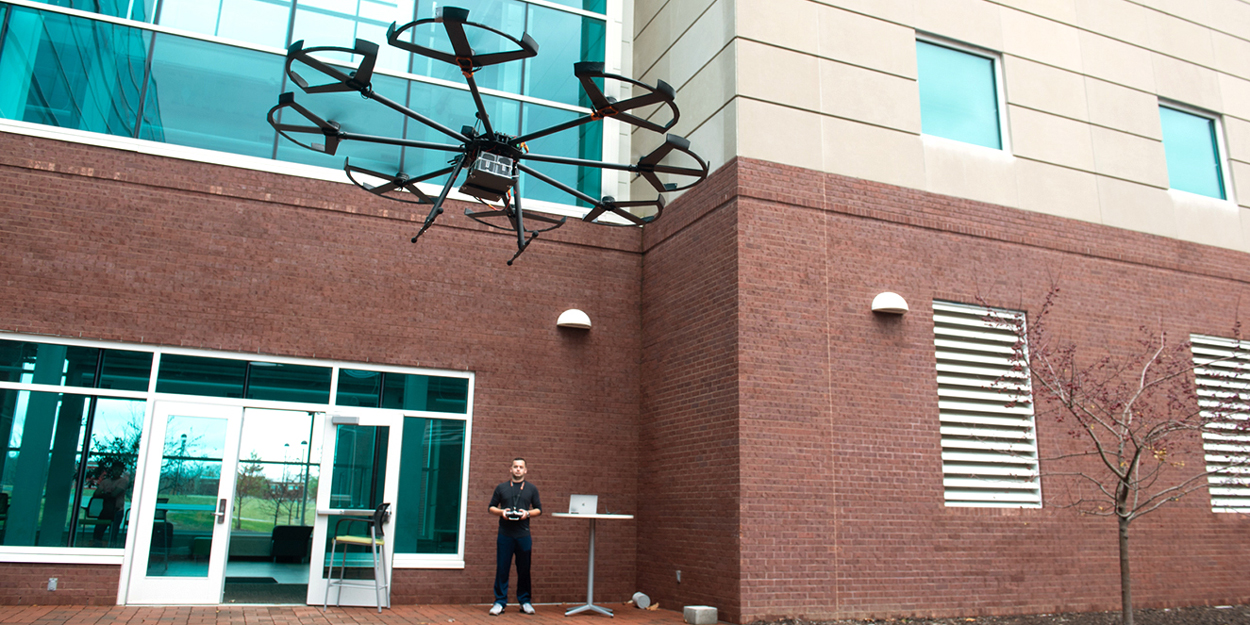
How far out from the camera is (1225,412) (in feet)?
33.5

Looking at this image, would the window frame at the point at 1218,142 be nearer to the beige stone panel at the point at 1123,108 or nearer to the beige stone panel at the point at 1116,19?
the beige stone panel at the point at 1123,108

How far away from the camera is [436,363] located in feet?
31.9

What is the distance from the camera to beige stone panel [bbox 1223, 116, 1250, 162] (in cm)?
1177

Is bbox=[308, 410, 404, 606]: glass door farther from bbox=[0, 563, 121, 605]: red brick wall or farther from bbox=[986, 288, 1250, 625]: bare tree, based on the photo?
bbox=[986, 288, 1250, 625]: bare tree

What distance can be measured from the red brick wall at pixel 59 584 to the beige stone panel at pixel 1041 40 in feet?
37.8

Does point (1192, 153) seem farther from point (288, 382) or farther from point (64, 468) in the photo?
point (64, 468)

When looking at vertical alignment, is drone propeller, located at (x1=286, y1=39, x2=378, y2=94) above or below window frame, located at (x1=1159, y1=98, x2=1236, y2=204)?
below

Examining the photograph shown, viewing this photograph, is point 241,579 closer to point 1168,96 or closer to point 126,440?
point 126,440

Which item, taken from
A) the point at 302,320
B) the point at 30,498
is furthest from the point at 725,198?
the point at 30,498

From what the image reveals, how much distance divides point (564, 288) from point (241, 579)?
4.93 meters

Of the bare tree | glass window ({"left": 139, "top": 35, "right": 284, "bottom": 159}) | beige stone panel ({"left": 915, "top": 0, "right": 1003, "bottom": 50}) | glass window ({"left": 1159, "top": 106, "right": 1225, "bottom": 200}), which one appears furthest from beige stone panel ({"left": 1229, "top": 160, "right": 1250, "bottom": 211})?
glass window ({"left": 139, "top": 35, "right": 284, "bottom": 159})

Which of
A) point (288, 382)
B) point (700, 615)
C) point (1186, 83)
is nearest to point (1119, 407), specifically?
point (1186, 83)

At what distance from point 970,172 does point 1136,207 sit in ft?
8.45

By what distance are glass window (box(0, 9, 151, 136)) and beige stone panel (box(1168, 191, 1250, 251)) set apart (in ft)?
Result: 41.5
